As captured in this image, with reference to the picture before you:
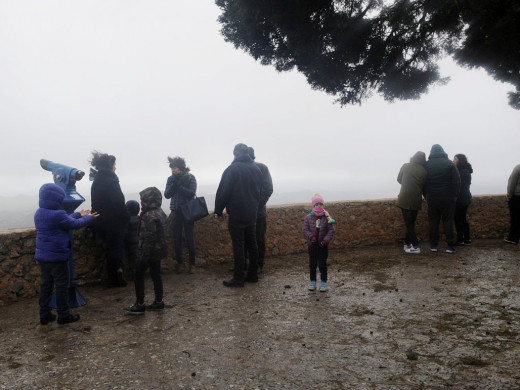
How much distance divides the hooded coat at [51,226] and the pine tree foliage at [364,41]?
3.19m

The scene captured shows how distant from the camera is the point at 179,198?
18.6 feet

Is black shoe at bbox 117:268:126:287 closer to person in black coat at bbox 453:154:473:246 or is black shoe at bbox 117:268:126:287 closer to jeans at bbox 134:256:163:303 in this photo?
jeans at bbox 134:256:163:303

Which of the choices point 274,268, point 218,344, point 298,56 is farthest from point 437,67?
point 218,344

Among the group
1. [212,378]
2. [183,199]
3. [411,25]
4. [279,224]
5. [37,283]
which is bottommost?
[212,378]

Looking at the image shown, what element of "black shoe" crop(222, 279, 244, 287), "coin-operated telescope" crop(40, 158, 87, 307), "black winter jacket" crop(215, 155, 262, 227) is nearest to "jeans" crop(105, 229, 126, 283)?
"coin-operated telescope" crop(40, 158, 87, 307)

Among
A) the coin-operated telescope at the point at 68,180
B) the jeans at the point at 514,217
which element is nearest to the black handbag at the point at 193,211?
the coin-operated telescope at the point at 68,180

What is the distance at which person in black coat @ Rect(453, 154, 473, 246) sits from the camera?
700cm

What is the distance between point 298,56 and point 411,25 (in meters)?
1.65

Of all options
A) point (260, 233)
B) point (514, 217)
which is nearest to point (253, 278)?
point (260, 233)

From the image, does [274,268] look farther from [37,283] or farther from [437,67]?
[437,67]

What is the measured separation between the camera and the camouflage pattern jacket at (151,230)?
4.23m

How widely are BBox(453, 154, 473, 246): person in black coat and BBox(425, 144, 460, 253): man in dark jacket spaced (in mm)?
602

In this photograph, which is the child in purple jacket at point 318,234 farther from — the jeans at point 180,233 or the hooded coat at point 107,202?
the hooded coat at point 107,202

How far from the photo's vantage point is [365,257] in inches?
264
